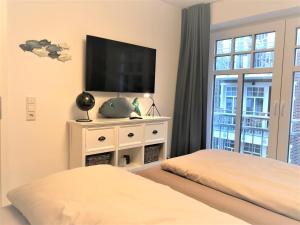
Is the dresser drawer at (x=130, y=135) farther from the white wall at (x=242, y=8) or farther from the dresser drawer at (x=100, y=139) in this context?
the white wall at (x=242, y=8)

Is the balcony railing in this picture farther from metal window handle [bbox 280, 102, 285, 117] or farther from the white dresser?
the white dresser

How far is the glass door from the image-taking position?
2758mm

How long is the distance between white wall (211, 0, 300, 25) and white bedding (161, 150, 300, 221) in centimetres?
181

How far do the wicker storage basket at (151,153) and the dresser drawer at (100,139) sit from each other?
21.1 inches

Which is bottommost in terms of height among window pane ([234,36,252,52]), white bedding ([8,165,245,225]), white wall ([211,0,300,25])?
white bedding ([8,165,245,225])

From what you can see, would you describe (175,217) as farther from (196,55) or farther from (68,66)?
(196,55)

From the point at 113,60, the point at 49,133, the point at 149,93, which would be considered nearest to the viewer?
the point at 49,133

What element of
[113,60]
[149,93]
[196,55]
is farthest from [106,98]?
[196,55]

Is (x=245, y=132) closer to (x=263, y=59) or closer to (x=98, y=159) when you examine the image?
(x=263, y=59)

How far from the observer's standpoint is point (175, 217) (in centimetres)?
89

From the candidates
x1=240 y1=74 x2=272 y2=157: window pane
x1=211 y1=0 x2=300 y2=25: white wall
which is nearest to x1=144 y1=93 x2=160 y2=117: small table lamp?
x1=240 y1=74 x2=272 y2=157: window pane

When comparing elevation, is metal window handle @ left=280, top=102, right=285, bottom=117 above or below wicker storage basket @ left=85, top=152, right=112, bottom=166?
above

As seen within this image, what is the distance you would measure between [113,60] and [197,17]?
4.52 feet

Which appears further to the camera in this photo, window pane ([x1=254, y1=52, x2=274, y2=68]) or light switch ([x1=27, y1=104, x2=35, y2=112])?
window pane ([x1=254, y1=52, x2=274, y2=68])
